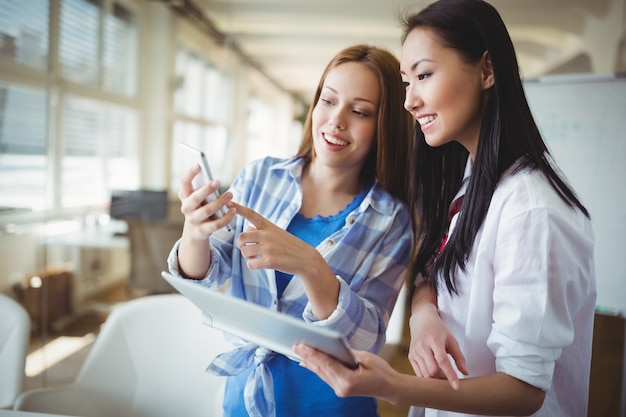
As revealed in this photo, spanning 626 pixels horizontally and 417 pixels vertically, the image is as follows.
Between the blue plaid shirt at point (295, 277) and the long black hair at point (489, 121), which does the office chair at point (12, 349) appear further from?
the long black hair at point (489, 121)

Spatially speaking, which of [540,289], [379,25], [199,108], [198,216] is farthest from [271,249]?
[199,108]

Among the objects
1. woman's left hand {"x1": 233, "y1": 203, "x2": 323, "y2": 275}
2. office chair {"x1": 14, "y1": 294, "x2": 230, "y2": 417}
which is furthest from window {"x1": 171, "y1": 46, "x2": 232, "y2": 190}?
woman's left hand {"x1": 233, "y1": 203, "x2": 323, "y2": 275}

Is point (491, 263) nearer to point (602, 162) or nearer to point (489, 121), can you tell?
point (489, 121)

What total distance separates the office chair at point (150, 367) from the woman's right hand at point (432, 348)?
0.56m

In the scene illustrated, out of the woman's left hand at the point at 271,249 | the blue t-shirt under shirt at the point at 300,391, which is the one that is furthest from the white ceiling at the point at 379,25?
the woman's left hand at the point at 271,249

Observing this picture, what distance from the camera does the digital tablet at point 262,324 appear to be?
58 cm

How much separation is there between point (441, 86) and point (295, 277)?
464 mm

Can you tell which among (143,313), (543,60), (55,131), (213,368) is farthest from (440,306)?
(55,131)

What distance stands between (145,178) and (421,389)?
4432 mm

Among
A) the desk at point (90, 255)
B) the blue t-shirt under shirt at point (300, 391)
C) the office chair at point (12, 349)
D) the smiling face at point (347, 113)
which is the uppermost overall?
the smiling face at point (347, 113)

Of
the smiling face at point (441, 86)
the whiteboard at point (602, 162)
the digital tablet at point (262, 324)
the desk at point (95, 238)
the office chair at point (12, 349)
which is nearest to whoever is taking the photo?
the digital tablet at point (262, 324)

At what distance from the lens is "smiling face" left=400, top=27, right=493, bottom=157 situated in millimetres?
791

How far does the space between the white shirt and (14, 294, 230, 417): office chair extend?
0.72 metres

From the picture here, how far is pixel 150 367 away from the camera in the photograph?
1.26 metres
